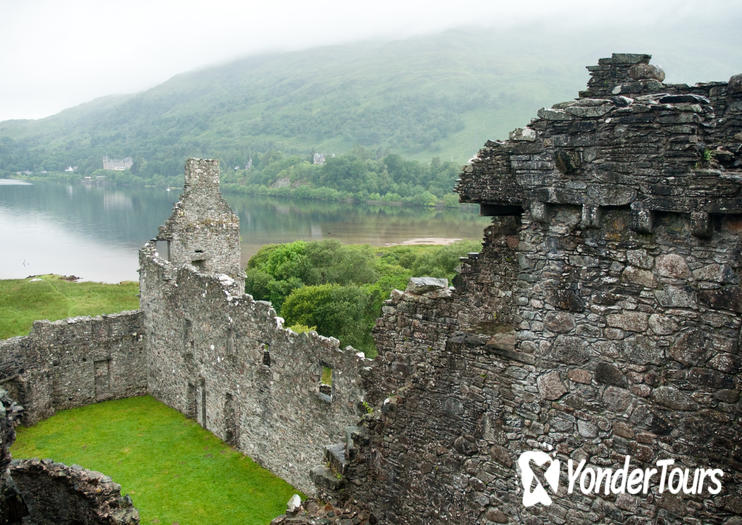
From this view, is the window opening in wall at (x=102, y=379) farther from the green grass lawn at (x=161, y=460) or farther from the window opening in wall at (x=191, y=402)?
the window opening in wall at (x=191, y=402)

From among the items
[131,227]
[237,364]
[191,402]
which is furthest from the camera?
[131,227]

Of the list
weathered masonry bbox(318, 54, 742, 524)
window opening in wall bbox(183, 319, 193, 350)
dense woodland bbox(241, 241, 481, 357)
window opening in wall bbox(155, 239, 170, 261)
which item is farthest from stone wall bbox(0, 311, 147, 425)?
weathered masonry bbox(318, 54, 742, 524)

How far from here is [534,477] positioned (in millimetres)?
6535

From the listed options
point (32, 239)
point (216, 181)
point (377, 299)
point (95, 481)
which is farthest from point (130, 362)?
point (32, 239)

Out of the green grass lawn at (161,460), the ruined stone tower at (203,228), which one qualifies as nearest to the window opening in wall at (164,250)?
the ruined stone tower at (203,228)

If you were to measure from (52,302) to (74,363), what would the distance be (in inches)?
668

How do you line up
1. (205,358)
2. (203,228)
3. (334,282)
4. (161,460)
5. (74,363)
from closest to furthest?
(161,460) → (205,358) → (74,363) → (203,228) → (334,282)

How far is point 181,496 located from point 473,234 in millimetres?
82817

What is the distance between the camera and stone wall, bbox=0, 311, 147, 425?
74.3 feet

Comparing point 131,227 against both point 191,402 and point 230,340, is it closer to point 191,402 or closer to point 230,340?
point 191,402

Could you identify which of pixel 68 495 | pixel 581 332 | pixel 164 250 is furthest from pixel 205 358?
pixel 164 250

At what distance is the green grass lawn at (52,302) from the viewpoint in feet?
111

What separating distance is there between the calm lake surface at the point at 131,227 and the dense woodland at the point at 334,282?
19.5 metres

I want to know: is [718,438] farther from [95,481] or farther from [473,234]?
[473,234]
